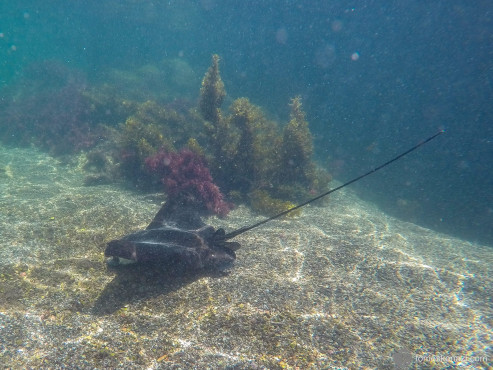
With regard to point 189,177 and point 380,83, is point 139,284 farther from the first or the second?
point 380,83

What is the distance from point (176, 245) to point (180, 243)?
173mm

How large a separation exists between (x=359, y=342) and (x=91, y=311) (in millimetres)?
4008

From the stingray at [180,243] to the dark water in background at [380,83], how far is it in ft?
61.2

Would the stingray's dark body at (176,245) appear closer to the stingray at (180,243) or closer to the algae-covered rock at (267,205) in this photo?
the stingray at (180,243)

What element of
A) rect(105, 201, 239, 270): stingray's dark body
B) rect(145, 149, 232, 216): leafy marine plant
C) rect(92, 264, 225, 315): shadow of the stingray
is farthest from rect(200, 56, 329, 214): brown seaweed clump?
rect(92, 264, 225, 315): shadow of the stingray

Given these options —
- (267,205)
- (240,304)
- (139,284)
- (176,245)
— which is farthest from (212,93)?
(240,304)

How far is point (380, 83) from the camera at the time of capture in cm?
3534

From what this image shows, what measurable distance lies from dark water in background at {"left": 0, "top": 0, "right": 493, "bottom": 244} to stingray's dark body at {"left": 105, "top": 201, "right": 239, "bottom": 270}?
18.8 metres

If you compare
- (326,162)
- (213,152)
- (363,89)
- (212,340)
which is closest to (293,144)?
(213,152)

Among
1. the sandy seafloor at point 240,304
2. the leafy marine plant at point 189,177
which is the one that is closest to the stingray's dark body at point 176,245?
the sandy seafloor at point 240,304

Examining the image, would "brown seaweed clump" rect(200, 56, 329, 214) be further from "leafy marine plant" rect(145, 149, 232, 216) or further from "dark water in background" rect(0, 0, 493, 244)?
"dark water in background" rect(0, 0, 493, 244)

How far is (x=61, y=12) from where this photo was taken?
233ft

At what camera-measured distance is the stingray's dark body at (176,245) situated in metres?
3.83

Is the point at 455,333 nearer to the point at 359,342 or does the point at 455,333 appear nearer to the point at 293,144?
the point at 359,342
